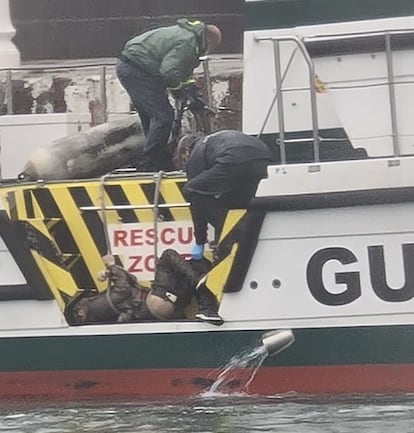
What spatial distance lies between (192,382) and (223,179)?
1.08 metres

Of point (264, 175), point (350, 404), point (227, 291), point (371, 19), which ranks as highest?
point (371, 19)

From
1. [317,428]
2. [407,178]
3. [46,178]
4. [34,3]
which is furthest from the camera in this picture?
[34,3]

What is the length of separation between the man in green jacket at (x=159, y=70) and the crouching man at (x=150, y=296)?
733 millimetres

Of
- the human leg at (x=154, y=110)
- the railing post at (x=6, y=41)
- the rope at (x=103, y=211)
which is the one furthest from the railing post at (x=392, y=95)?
the railing post at (x=6, y=41)

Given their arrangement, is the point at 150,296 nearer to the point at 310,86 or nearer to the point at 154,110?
the point at 154,110

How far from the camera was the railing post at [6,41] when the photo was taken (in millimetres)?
14047

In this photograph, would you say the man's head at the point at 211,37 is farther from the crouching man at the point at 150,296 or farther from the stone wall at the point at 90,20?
the stone wall at the point at 90,20

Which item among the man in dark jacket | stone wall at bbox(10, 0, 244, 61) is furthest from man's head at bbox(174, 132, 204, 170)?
stone wall at bbox(10, 0, 244, 61)

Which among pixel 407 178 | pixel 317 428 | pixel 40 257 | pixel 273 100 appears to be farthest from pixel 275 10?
pixel 317 428

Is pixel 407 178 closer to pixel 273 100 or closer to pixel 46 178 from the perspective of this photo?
pixel 273 100

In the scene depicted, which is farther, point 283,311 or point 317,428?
point 283,311

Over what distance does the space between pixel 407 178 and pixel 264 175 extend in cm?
74

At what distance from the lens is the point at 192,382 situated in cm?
928

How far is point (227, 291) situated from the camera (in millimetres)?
9156
